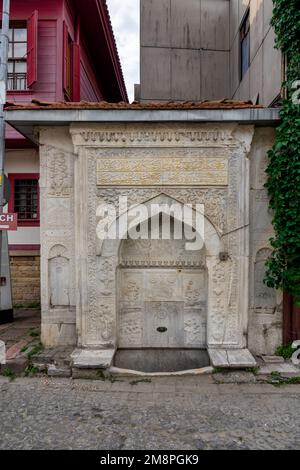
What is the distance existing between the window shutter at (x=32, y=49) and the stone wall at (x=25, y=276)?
4.27m

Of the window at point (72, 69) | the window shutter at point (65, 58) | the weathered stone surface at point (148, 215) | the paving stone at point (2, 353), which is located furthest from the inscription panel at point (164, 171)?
the window at point (72, 69)

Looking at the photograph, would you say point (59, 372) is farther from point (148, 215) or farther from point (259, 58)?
point (259, 58)

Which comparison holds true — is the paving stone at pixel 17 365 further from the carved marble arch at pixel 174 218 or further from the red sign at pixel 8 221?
the red sign at pixel 8 221

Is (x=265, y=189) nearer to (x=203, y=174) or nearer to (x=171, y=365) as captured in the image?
(x=203, y=174)

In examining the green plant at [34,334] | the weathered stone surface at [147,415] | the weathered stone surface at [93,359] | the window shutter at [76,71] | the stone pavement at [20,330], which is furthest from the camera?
the window shutter at [76,71]

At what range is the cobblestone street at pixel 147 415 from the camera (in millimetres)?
3104

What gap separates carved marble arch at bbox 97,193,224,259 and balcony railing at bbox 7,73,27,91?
16.7 feet

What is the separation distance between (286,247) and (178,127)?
2.40 meters

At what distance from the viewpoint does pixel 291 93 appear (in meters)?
4.80

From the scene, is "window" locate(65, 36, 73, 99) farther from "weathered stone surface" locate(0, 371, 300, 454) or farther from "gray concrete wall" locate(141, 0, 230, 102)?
"weathered stone surface" locate(0, 371, 300, 454)

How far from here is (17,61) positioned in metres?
7.81

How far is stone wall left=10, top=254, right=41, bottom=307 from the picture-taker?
848cm

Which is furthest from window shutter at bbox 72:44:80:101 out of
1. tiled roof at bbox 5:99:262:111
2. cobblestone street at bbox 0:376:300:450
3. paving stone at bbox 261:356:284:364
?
paving stone at bbox 261:356:284:364

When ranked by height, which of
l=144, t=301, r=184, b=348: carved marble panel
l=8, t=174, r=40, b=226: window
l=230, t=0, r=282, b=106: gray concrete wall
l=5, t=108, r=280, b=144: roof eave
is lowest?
l=144, t=301, r=184, b=348: carved marble panel
